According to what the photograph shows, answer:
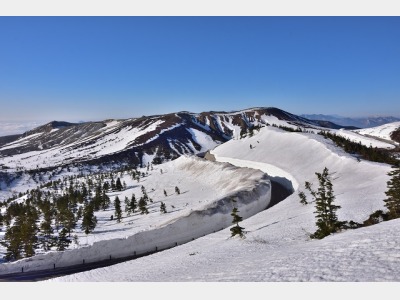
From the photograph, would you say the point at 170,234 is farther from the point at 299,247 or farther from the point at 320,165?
the point at 320,165

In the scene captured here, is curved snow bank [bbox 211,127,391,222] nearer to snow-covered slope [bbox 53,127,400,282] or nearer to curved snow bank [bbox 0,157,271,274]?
snow-covered slope [bbox 53,127,400,282]

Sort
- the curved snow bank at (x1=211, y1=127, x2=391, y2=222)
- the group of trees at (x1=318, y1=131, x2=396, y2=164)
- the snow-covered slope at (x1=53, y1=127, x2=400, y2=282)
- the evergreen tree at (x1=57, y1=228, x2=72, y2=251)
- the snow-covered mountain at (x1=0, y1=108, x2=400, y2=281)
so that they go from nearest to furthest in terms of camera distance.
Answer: the snow-covered slope at (x1=53, y1=127, x2=400, y2=282)
the snow-covered mountain at (x1=0, y1=108, x2=400, y2=281)
the curved snow bank at (x1=211, y1=127, x2=391, y2=222)
the evergreen tree at (x1=57, y1=228, x2=72, y2=251)
the group of trees at (x1=318, y1=131, x2=396, y2=164)

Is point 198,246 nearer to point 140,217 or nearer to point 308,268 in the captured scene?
point 308,268

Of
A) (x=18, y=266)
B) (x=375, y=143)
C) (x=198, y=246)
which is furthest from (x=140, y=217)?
(x=375, y=143)

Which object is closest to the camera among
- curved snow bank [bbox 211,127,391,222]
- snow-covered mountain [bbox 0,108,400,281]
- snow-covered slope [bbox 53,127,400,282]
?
snow-covered slope [bbox 53,127,400,282]

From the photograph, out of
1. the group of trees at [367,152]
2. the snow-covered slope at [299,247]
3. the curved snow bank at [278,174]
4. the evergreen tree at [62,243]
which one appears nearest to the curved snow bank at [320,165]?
the snow-covered slope at [299,247]

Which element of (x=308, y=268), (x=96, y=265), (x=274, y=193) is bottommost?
(x=96, y=265)

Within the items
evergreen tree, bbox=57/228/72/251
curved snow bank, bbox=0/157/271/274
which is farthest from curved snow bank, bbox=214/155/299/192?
evergreen tree, bbox=57/228/72/251

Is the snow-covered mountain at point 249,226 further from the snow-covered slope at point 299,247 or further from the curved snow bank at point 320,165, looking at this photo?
the curved snow bank at point 320,165

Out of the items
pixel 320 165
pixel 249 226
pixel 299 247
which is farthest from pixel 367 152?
pixel 299 247
